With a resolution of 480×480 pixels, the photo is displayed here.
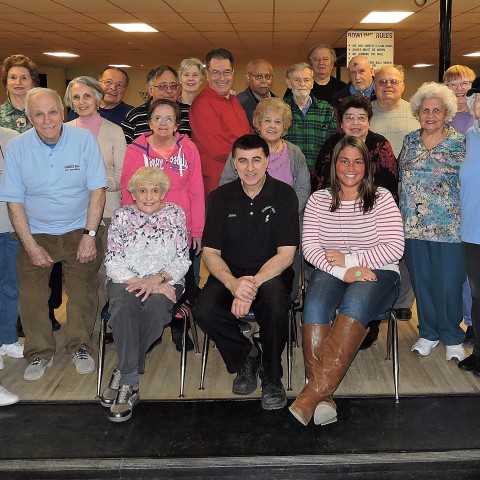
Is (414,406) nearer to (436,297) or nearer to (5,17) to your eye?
(436,297)

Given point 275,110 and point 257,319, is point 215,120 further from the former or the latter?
point 257,319

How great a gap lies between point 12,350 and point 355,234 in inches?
88.9

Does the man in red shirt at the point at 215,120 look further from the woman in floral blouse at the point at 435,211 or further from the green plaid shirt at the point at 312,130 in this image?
the woman in floral blouse at the point at 435,211

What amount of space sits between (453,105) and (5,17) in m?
6.86

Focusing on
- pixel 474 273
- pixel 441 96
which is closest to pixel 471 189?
pixel 474 273

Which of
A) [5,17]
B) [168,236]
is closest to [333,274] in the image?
[168,236]

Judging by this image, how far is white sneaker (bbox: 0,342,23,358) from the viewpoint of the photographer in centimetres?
383

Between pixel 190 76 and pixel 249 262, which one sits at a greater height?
pixel 190 76

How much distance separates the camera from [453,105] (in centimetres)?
352

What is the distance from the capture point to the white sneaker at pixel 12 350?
Result: 383cm

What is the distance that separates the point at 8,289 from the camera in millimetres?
3770

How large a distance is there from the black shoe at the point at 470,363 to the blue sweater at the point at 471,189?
28.5 inches

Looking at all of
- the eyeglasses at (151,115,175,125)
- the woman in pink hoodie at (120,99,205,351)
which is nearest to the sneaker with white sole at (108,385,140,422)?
Answer: the woman in pink hoodie at (120,99,205,351)

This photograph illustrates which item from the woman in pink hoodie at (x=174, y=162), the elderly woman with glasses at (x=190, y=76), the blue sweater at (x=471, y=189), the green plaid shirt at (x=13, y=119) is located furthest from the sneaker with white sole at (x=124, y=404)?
the elderly woman with glasses at (x=190, y=76)
